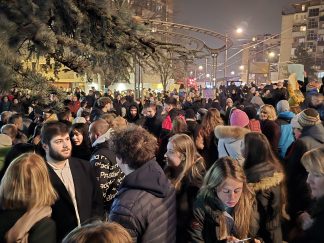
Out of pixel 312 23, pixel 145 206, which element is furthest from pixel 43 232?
pixel 312 23

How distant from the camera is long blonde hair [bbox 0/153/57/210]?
8.50ft

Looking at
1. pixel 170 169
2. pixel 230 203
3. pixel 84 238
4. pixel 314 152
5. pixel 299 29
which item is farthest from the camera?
pixel 299 29

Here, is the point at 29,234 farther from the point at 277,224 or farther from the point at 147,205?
the point at 277,224

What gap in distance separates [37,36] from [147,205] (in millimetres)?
1467

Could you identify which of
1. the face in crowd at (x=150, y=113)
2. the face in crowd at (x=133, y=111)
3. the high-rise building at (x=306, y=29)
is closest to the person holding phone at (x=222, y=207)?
the face in crowd at (x=150, y=113)

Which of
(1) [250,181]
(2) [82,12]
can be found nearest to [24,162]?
(2) [82,12]

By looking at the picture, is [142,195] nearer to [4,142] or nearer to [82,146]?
[4,142]

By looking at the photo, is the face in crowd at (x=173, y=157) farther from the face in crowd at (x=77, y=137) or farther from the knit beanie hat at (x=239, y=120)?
the knit beanie hat at (x=239, y=120)

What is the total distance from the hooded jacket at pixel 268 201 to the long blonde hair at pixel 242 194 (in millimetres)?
287

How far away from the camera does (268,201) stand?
367cm

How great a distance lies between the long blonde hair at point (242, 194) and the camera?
10.5ft

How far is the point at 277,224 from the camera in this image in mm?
3705

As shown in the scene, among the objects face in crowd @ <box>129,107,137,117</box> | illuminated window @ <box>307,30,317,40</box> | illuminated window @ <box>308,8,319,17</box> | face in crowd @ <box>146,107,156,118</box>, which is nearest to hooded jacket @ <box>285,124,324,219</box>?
face in crowd @ <box>146,107,156,118</box>

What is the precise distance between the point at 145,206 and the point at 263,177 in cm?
157
